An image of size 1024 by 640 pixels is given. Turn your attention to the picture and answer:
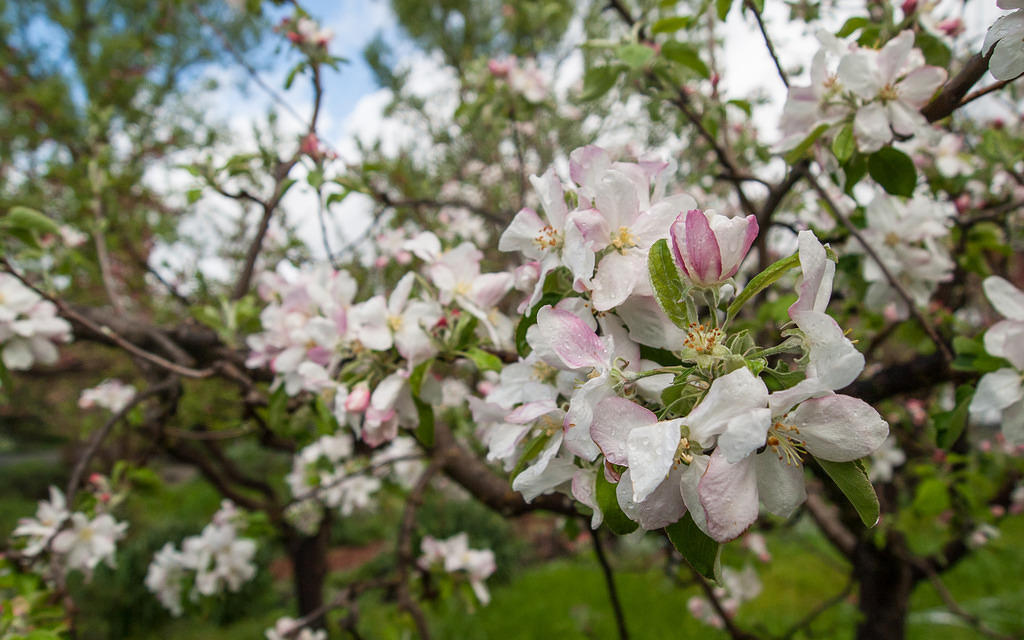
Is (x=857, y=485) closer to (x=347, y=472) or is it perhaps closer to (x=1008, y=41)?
(x=1008, y=41)

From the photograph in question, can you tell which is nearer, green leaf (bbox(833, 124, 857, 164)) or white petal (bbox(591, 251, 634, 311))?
white petal (bbox(591, 251, 634, 311))

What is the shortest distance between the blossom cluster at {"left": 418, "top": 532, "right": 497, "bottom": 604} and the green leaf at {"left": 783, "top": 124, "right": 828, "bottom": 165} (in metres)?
1.46

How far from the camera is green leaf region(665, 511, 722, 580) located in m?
0.49

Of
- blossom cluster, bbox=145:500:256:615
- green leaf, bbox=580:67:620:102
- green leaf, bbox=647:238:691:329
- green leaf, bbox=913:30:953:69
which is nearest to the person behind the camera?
green leaf, bbox=647:238:691:329

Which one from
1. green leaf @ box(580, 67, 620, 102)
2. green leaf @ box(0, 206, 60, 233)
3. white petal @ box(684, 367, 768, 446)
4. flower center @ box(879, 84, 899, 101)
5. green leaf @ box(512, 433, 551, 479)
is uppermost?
green leaf @ box(0, 206, 60, 233)

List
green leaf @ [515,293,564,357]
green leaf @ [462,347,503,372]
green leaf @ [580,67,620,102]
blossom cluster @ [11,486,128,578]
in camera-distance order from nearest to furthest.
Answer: green leaf @ [515,293,564,357]
green leaf @ [462,347,503,372]
green leaf @ [580,67,620,102]
blossom cluster @ [11,486,128,578]

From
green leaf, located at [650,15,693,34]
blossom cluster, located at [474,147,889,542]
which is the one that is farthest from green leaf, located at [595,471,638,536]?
green leaf, located at [650,15,693,34]

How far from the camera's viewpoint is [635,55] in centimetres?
107

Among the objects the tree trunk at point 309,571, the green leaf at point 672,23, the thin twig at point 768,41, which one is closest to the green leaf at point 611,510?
the thin twig at point 768,41

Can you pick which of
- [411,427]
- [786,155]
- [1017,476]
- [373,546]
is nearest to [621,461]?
[411,427]

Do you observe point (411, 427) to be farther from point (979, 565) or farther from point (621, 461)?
point (979, 565)

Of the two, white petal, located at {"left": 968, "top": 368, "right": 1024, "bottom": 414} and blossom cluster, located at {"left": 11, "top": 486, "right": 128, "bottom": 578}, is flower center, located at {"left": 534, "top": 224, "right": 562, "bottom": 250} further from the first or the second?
blossom cluster, located at {"left": 11, "top": 486, "right": 128, "bottom": 578}

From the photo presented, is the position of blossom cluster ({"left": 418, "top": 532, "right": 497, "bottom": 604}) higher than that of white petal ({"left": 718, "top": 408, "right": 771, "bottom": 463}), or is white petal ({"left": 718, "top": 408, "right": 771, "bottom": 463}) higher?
white petal ({"left": 718, "top": 408, "right": 771, "bottom": 463})

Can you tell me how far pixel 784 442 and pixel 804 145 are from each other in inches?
23.2
